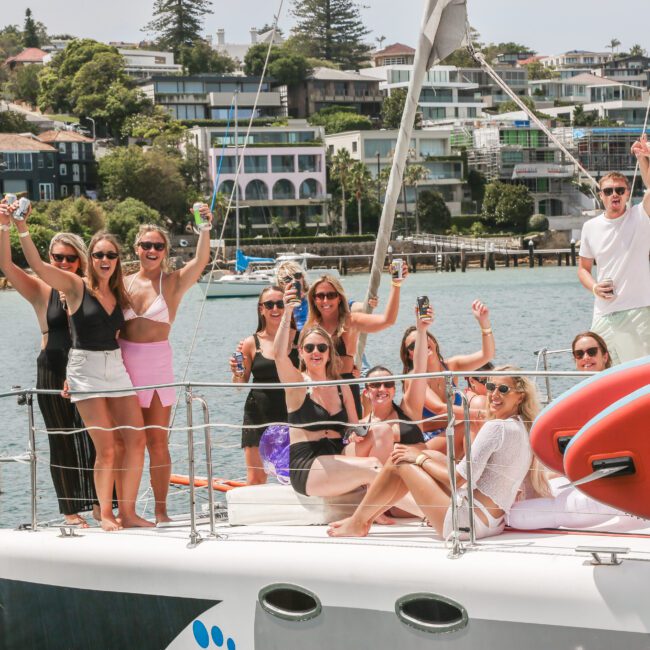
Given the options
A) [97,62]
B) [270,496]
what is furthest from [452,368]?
[97,62]

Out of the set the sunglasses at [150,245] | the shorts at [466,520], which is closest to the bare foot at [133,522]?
the sunglasses at [150,245]

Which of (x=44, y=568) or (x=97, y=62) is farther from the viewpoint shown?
(x=97, y=62)

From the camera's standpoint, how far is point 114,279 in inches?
243

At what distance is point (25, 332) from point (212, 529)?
149ft

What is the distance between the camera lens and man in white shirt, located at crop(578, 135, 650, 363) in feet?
21.9

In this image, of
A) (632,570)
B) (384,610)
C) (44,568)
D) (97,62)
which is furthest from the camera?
(97,62)

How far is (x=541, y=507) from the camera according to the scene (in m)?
5.40

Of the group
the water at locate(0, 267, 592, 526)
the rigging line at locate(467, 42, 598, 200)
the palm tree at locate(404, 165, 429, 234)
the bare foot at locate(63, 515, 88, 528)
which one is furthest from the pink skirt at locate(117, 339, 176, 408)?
the palm tree at locate(404, 165, 429, 234)

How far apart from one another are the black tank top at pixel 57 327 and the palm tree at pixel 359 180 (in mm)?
84727

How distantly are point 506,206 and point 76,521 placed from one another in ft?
297

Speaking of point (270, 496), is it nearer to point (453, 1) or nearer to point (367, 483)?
point (367, 483)

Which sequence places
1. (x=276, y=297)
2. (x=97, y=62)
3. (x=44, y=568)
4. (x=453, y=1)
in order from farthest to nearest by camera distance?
1. (x=97, y=62)
2. (x=453, y=1)
3. (x=276, y=297)
4. (x=44, y=568)

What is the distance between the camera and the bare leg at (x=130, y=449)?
616cm

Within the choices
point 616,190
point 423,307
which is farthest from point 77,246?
point 616,190
